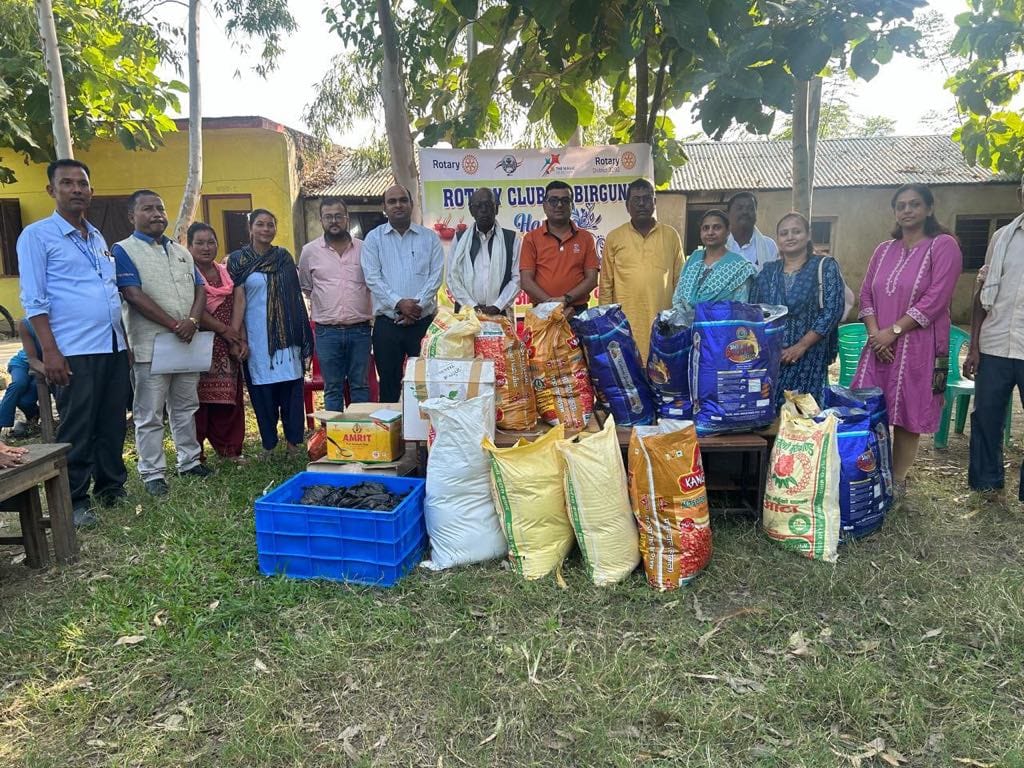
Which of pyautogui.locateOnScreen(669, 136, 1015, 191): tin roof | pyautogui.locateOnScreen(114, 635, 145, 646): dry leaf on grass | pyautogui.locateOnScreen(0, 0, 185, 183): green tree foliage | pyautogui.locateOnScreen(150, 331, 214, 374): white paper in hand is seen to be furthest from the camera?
pyautogui.locateOnScreen(669, 136, 1015, 191): tin roof

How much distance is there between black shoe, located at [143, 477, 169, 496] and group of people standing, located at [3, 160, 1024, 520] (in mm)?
11

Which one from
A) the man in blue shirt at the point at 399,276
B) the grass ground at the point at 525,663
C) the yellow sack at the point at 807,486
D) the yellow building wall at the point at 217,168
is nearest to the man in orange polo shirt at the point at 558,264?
the man in blue shirt at the point at 399,276

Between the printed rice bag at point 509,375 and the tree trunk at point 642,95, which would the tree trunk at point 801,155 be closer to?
the tree trunk at point 642,95

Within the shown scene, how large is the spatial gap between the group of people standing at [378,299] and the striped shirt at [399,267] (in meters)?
0.01

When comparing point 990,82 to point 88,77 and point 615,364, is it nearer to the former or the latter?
point 615,364

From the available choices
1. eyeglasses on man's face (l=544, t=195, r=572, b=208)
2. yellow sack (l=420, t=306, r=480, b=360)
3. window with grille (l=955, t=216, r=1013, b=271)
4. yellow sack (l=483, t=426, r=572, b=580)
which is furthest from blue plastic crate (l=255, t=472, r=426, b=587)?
window with grille (l=955, t=216, r=1013, b=271)

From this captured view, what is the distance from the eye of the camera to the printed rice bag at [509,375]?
359 cm

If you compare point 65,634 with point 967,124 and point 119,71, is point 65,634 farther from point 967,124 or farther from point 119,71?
point 967,124

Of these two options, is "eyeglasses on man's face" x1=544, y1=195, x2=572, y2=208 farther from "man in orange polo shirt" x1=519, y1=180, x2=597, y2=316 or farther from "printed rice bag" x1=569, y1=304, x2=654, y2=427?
"printed rice bag" x1=569, y1=304, x2=654, y2=427

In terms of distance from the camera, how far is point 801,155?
627 cm

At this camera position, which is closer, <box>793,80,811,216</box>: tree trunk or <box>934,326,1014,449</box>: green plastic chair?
<box>934,326,1014,449</box>: green plastic chair

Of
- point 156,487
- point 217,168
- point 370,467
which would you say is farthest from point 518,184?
point 217,168

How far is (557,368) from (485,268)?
141cm

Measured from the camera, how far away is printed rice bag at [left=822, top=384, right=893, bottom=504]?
3.47 m
